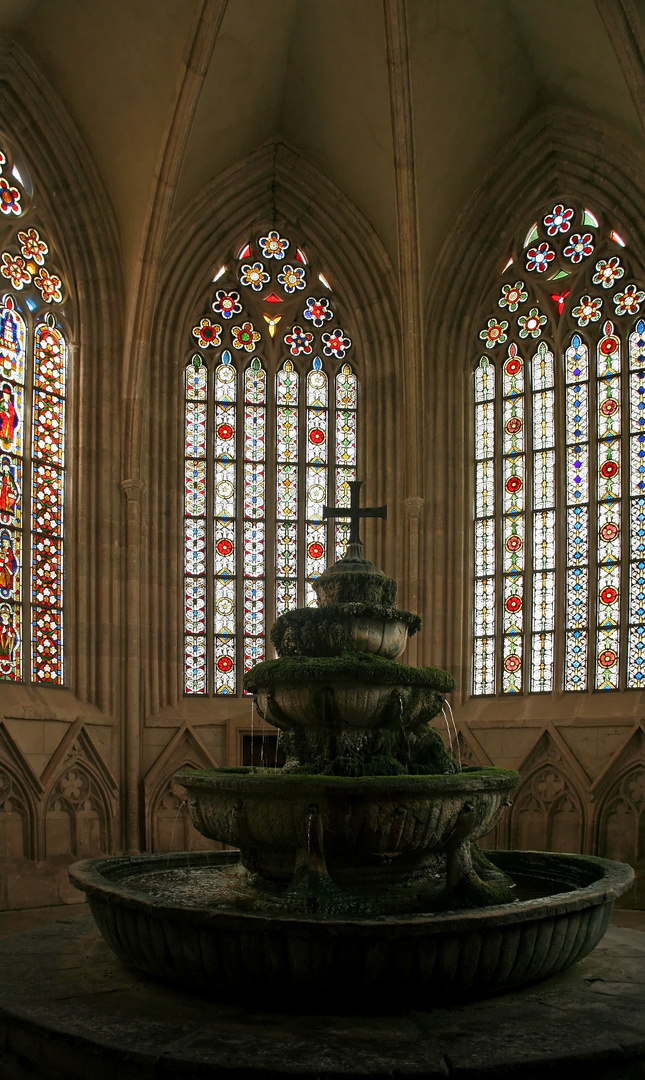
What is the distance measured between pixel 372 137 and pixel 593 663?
7377 millimetres

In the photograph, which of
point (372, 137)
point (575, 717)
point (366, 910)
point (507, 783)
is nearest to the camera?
point (366, 910)

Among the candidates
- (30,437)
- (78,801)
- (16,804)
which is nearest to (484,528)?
(30,437)

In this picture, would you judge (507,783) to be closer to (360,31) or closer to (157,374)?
(157,374)

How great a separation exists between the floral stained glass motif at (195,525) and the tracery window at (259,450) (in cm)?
1

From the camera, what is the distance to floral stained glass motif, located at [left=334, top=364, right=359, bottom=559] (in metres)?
14.4

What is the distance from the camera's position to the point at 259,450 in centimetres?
1437

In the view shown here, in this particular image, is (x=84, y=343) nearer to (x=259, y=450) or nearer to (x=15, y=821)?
(x=259, y=450)

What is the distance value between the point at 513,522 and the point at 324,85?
6282mm

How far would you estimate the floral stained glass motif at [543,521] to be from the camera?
1312 centimetres

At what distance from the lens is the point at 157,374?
13875 mm

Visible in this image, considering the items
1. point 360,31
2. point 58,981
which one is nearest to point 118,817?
point 58,981

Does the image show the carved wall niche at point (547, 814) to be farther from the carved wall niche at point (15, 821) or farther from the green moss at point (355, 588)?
the green moss at point (355, 588)

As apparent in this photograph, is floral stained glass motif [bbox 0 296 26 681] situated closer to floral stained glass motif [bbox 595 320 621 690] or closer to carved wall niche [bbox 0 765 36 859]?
carved wall niche [bbox 0 765 36 859]

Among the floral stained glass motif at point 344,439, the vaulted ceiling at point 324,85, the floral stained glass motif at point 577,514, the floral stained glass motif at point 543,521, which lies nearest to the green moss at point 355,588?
the floral stained glass motif at point 577,514
